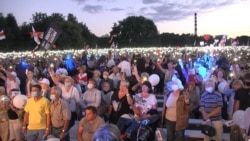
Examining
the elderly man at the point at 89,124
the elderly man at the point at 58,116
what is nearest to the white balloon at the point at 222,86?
the elderly man at the point at 58,116

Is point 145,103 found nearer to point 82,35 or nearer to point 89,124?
point 89,124

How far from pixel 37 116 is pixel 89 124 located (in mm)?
1457

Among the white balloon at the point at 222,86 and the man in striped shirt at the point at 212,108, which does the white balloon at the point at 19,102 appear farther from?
the white balloon at the point at 222,86

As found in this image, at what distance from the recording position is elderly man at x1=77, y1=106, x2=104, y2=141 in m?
6.53

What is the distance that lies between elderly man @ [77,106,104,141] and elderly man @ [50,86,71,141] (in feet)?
2.84

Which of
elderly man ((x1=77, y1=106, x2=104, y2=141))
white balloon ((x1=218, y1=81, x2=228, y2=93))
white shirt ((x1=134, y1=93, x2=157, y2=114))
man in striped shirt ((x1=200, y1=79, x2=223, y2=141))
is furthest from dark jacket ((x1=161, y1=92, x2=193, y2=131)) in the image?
white balloon ((x1=218, y1=81, x2=228, y2=93))

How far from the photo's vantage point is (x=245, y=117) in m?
6.26

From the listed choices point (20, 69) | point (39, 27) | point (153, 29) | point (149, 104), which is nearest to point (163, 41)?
point (153, 29)

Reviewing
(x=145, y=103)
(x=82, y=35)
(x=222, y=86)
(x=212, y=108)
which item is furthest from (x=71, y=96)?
(x=82, y=35)

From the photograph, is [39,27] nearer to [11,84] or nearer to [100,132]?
[11,84]

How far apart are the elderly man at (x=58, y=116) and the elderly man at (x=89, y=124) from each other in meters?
0.87

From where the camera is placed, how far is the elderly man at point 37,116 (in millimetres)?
7605

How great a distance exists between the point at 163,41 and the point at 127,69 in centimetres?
10919

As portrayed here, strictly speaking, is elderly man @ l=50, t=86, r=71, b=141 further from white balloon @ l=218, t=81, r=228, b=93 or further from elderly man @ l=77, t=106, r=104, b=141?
white balloon @ l=218, t=81, r=228, b=93
